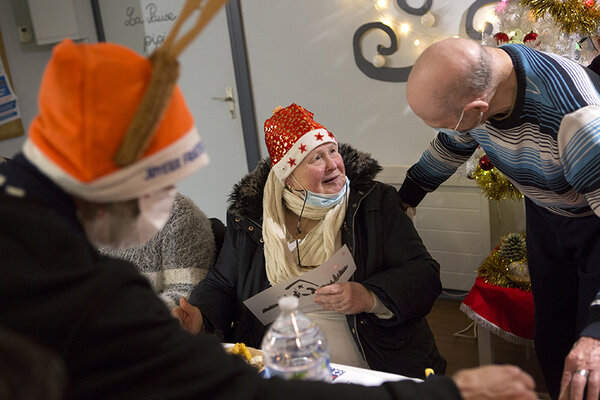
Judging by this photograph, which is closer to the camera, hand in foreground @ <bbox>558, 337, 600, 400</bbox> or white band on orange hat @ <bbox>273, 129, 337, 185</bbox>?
hand in foreground @ <bbox>558, 337, 600, 400</bbox>

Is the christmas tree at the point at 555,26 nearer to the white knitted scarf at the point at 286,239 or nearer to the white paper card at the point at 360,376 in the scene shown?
the white knitted scarf at the point at 286,239

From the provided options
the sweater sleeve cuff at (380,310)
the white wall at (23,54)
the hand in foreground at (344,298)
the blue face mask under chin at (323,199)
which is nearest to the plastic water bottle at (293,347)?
the hand in foreground at (344,298)

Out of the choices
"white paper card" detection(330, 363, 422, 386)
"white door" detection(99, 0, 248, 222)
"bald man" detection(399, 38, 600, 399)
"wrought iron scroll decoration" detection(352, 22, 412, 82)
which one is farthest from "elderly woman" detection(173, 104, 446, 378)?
"white door" detection(99, 0, 248, 222)

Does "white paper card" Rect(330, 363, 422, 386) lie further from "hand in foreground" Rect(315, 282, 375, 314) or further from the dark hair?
the dark hair

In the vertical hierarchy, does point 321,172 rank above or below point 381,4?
below

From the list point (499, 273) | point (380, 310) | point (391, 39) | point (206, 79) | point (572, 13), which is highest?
point (572, 13)

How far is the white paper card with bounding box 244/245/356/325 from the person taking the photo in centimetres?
175

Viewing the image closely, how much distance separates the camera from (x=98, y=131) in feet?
2.33

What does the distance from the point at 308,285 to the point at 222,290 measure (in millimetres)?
342

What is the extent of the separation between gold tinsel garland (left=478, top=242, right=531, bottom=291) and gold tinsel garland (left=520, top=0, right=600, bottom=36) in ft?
3.25

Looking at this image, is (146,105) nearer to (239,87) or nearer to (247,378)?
(247,378)

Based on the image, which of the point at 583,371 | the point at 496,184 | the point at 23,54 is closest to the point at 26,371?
the point at 583,371

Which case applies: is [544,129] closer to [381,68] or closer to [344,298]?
[344,298]

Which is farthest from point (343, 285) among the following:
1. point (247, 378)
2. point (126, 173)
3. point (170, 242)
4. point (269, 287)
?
point (126, 173)
